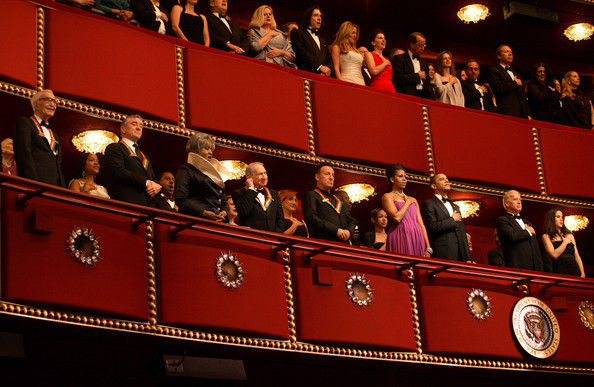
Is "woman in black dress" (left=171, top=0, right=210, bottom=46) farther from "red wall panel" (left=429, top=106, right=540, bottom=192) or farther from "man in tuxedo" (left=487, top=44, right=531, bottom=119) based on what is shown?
"man in tuxedo" (left=487, top=44, right=531, bottom=119)

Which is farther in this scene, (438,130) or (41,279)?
(438,130)

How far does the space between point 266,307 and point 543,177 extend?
470 centimetres

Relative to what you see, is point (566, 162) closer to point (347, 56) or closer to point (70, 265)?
point (347, 56)

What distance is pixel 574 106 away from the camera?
12.5m

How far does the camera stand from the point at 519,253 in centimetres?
970

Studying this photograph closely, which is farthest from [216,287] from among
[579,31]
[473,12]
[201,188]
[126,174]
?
[579,31]

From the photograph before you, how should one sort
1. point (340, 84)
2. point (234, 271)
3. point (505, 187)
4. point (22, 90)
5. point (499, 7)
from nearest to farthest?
1. point (234, 271)
2. point (22, 90)
3. point (340, 84)
4. point (505, 187)
5. point (499, 7)

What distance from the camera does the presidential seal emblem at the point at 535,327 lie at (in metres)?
9.23

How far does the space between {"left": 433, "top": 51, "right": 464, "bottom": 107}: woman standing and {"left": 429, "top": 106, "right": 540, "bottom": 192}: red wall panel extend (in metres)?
0.23

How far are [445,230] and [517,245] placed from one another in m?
0.84

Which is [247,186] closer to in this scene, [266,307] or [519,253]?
[266,307]

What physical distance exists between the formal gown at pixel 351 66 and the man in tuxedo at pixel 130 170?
10.8ft

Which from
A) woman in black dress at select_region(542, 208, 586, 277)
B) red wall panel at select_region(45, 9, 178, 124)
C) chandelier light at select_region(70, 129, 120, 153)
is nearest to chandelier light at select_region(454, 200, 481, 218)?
woman in black dress at select_region(542, 208, 586, 277)

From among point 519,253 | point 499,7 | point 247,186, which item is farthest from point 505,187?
point 247,186
